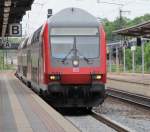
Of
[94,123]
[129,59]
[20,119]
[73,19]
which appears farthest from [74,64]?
[129,59]

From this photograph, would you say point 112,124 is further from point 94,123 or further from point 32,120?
point 32,120

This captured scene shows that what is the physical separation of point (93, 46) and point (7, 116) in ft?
17.6

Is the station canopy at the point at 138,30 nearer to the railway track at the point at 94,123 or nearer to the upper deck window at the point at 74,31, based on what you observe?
the upper deck window at the point at 74,31

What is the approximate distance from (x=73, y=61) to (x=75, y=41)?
737mm

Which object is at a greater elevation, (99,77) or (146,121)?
(99,77)

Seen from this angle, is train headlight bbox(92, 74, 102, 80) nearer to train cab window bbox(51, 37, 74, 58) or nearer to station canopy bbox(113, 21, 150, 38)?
train cab window bbox(51, 37, 74, 58)

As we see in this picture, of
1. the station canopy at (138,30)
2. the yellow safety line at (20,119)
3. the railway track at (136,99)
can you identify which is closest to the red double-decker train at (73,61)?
the yellow safety line at (20,119)

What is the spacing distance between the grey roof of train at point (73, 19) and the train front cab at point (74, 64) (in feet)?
0.12

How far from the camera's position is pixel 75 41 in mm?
18484

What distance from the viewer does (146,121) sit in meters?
16.6

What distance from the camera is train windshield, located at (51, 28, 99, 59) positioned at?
18250 mm

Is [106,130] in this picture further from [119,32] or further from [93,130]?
[119,32]

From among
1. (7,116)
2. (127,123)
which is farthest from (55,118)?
(127,123)

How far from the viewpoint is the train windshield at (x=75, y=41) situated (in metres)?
18.2
